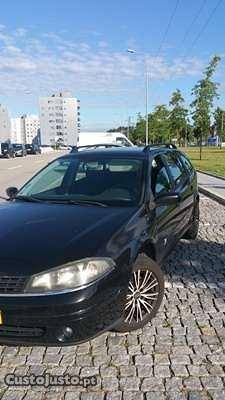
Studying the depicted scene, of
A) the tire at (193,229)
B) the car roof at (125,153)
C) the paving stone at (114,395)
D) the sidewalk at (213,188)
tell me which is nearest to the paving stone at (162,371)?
the paving stone at (114,395)

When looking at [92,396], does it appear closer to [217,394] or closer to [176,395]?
[176,395]

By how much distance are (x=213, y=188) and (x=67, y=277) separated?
36.2 feet

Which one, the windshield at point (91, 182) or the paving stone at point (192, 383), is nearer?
the paving stone at point (192, 383)

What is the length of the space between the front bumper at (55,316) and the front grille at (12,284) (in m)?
0.05

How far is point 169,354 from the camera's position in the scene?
12.1 feet

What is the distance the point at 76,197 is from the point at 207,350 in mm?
2006

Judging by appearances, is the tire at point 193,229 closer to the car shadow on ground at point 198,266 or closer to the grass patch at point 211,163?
the car shadow on ground at point 198,266

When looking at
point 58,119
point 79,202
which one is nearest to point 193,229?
point 79,202

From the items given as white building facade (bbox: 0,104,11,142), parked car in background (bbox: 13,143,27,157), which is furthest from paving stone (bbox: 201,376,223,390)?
white building facade (bbox: 0,104,11,142)

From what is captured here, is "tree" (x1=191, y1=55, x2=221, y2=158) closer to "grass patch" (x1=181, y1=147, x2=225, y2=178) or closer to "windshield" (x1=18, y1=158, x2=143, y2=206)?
"grass patch" (x1=181, y1=147, x2=225, y2=178)

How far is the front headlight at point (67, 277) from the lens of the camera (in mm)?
3318

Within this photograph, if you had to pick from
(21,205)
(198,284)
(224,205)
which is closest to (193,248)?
(198,284)

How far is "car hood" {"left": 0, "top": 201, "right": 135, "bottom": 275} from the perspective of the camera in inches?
136

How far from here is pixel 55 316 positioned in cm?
330
